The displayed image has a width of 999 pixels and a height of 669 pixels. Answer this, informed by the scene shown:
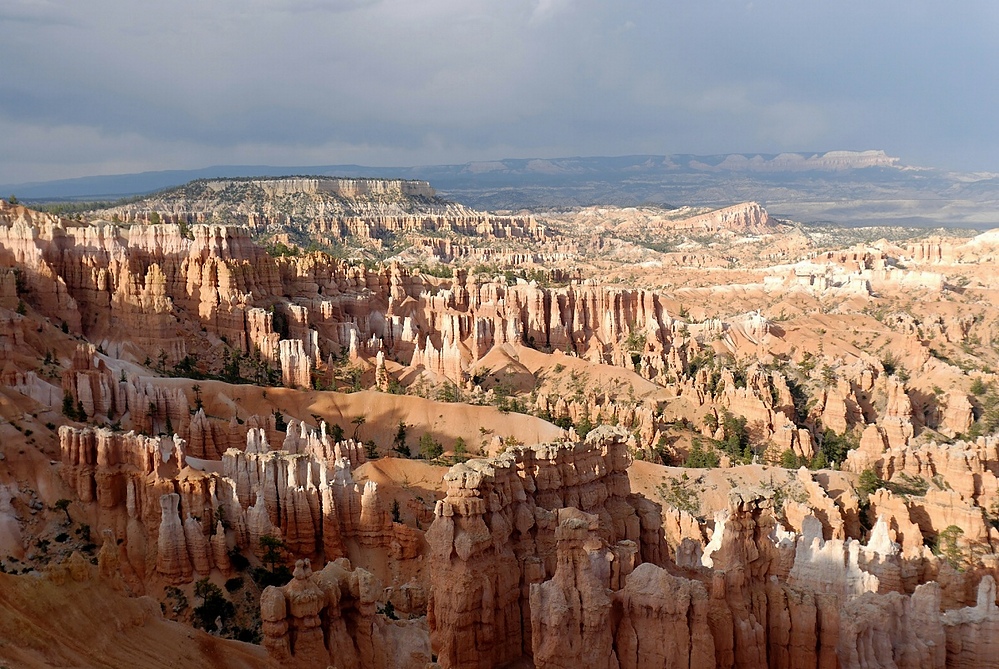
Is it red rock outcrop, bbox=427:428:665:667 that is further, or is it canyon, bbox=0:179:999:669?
red rock outcrop, bbox=427:428:665:667

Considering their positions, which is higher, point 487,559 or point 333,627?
point 487,559

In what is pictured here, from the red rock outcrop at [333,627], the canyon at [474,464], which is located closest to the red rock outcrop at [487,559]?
the canyon at [474,464]

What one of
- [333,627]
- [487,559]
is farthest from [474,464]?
[333,627]

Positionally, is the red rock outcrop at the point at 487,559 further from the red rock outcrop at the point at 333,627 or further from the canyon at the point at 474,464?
the red rock outcrop at the point at 333,627

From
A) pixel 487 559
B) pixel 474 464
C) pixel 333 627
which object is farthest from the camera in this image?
pixel 474 464

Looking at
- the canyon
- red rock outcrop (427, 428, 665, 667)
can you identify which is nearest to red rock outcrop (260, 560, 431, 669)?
the canyon

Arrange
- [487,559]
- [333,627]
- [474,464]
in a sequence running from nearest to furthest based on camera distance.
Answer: [333,627] < [487,559] < [474,464]

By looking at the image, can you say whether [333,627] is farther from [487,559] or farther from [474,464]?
[474,464]

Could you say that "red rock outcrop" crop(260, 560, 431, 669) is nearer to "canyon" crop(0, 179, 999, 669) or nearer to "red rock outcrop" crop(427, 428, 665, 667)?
"canyon" crop(0, 179, 999, 669)

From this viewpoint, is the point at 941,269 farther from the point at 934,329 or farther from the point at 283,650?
the point at 283,650
